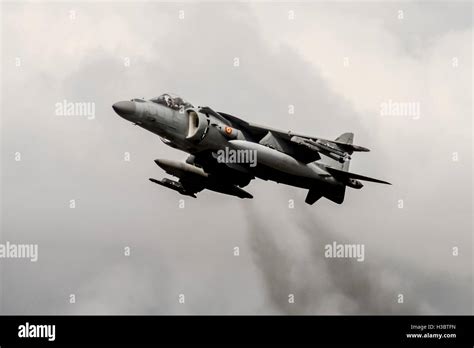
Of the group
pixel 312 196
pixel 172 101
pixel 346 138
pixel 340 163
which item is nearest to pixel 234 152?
pixel 172 101

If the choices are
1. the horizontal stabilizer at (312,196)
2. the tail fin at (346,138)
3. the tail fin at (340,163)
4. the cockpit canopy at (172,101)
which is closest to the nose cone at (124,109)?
the cockpit canopy at (172,101)

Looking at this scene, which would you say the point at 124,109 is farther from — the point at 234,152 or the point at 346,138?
the point at 346,138

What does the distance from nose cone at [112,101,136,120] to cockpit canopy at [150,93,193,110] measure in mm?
1291

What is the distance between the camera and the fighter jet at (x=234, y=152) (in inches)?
1726

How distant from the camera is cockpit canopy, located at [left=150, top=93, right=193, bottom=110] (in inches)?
1751

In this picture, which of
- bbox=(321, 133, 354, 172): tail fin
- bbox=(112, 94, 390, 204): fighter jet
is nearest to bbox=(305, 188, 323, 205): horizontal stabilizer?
bbox=(112, 94, 390, 204): fighter jet

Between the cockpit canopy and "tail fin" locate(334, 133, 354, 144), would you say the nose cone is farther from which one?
"tail fin" locate(334, 133, 354, 144)

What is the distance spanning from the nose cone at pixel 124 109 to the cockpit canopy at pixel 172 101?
50.8 inches

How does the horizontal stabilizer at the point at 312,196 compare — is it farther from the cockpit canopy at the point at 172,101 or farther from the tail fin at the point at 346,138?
the cockpit canopy at the point at 172,101

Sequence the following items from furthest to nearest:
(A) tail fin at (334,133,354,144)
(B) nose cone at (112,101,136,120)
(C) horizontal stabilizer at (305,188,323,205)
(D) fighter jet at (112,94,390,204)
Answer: (A) tail fin at (334,133,354,144) < (C) horizontal stabilizer at (305,188,323,205) < (D) fighter jet at (112,94,390,204) < (B) nose cone at (112,101,136,120)
